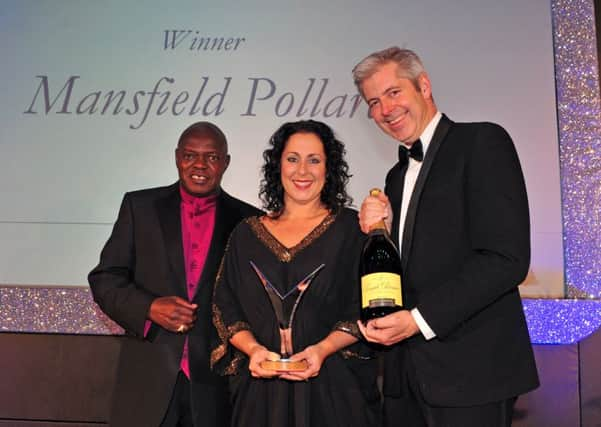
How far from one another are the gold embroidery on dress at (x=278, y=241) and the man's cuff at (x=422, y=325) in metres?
0.48

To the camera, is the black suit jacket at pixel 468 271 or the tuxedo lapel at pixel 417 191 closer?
the black suit jacket at pixel 468 271

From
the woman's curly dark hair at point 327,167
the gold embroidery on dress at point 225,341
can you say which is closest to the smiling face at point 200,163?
the woman's curly dark hair at point 327,167

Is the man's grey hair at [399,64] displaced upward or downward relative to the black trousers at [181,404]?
upward

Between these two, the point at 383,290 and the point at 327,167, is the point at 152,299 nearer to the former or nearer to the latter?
the point at 327,167

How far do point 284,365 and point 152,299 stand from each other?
0.67m

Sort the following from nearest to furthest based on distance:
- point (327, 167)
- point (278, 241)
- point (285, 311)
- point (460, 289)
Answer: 1. point (460, 289)
2. point (285, 311)
3. point (278, 241)
4. point (327, 167)

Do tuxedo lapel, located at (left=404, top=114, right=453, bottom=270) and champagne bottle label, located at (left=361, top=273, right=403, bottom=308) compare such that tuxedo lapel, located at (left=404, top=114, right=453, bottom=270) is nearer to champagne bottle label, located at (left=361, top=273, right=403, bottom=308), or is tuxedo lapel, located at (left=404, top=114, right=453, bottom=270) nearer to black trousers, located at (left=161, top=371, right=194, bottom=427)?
champagne bottle label, located at (left=361, top=273, right=403, bottom=308)

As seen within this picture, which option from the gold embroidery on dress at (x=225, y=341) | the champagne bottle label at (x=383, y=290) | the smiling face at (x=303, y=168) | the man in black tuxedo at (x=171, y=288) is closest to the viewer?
the champagne bottle label at (x=383, y=290)

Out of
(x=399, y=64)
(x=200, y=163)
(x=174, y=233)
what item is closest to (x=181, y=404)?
(x=174, y=233)

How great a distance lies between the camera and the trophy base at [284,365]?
1621 millimetres

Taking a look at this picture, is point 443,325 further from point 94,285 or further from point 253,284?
point 94,285

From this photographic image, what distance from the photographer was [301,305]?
71.6 inches

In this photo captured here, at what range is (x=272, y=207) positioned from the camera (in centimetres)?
210

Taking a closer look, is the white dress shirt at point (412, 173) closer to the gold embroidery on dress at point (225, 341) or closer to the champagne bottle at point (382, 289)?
the champagne bottle at point (382, 289)
